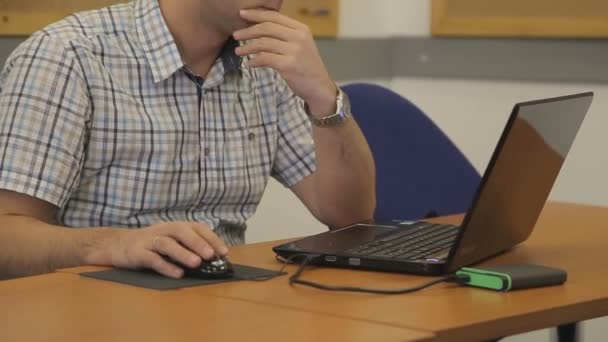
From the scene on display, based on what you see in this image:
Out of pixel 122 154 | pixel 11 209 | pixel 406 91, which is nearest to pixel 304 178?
pixel 122 154

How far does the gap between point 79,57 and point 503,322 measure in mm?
941

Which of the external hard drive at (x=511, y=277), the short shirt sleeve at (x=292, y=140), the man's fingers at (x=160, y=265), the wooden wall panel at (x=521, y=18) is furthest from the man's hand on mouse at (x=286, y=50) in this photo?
the wooden wall panel at (x=521, y=18)

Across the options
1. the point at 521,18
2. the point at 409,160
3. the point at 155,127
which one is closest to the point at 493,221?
the point at 155,127

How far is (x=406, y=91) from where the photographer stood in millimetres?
3443

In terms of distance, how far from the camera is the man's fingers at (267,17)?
1.86 m

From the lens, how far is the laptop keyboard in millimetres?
1542

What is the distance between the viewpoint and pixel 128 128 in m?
1.87

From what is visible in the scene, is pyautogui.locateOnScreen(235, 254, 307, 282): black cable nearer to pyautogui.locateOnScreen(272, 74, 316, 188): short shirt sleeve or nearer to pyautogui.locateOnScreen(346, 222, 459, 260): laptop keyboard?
pyautogui.locateOnScreen(346, 222, 459, 260): laptop keyboard

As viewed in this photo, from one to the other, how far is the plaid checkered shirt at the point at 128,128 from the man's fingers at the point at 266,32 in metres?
0.15

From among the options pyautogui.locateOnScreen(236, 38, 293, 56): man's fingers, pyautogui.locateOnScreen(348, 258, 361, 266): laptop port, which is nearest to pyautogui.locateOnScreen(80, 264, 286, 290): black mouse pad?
pyautogui.locateOnScreen(348, 258, 361, 266): laptop port

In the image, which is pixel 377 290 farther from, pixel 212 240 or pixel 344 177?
pixel 344 177

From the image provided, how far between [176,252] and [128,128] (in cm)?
49

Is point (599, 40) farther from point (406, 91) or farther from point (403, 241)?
point (403, 241)

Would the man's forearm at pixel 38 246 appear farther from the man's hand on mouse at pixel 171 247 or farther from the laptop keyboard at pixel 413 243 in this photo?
the laptop keyboard at pixel 413 243
